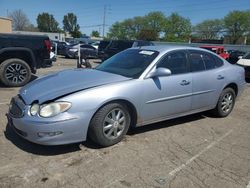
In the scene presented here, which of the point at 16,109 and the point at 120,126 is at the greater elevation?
the point at 16,109

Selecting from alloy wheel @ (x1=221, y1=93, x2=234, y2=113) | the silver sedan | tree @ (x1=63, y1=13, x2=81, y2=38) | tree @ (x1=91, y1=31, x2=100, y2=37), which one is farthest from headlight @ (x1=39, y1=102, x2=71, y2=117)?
tree @ (x1=91, y1=31, x2=100, y2=37)

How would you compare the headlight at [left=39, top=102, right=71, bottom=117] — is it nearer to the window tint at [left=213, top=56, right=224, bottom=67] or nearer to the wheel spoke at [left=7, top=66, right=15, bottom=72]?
the window tint at [left=213, top=56, right=224, bottom=67]

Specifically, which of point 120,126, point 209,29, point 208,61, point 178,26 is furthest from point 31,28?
point 120,126

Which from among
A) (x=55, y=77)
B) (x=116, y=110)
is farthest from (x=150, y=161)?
(x=55, y=77)

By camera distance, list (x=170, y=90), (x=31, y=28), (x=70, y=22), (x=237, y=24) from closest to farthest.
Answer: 1. (x=170, y=90)
2. (x=237, y=24)
3. (x=31, y=28)
4. (x=70, y=22)

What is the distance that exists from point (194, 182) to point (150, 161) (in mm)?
692

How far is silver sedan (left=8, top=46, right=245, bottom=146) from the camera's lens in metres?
3.89

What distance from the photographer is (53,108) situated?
3.86 metres

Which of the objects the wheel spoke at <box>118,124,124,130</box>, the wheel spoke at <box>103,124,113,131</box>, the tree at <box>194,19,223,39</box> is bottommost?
the wheel spoke at <box>118,124,124,130</box>

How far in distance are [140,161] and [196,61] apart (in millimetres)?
2498

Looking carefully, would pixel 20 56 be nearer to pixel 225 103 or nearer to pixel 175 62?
pixel 175 62

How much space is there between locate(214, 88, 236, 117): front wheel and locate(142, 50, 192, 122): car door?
102cm

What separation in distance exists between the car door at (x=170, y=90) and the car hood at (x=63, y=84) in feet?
1.70

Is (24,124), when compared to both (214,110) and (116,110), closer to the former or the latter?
(116,110)
